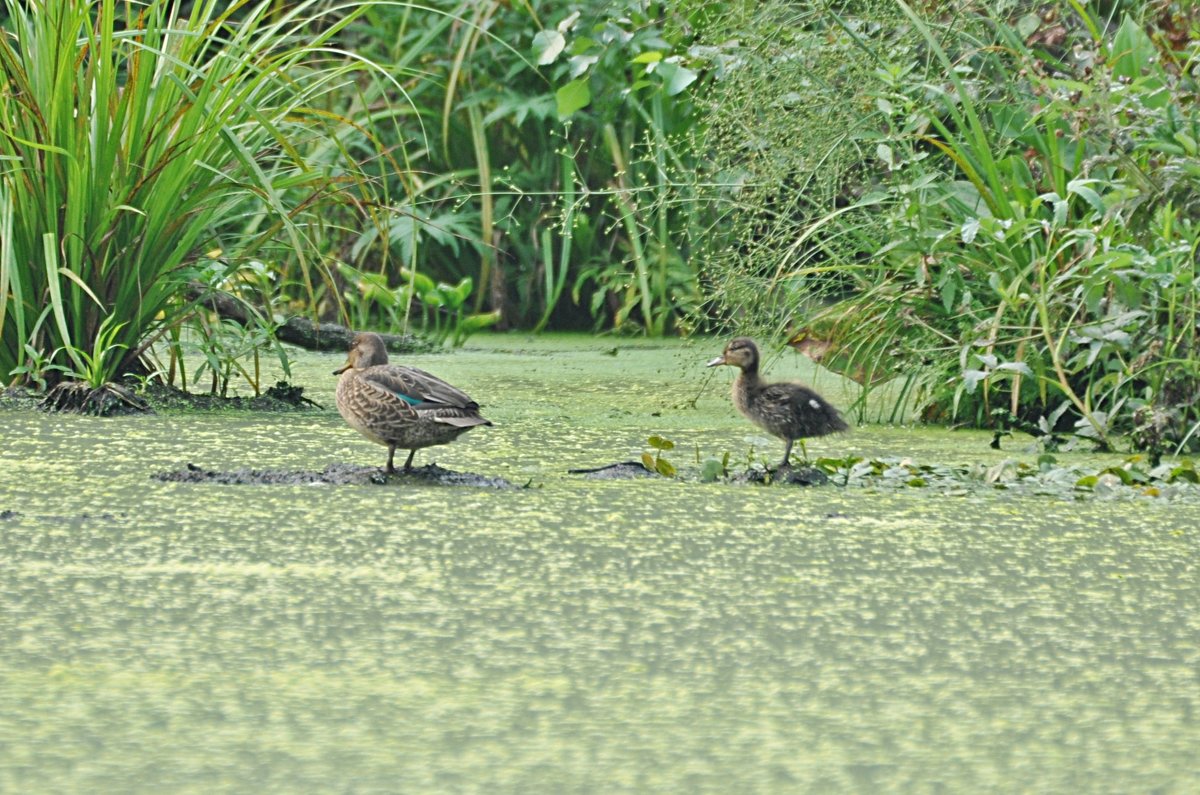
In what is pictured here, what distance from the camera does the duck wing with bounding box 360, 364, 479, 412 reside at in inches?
130

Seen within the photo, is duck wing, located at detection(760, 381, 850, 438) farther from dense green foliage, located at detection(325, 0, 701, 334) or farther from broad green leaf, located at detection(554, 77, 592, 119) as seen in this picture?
dense green foliage, located at detection(325, 0, 701, 334)

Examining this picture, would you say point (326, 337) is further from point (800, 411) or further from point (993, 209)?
point (800, 411)

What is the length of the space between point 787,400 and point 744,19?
1.38 metres

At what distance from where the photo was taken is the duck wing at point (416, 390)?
331 cm

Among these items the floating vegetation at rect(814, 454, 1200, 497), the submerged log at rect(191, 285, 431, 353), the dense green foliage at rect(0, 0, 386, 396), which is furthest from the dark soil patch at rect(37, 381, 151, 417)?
the floating vegetation at rect(814, 454, 1200, 497)

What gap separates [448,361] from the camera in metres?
5.55

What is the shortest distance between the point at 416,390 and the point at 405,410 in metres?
0.06

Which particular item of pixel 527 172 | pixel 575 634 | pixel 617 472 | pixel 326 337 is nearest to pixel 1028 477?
pixel 617 472

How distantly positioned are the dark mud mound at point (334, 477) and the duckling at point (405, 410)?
50 mm

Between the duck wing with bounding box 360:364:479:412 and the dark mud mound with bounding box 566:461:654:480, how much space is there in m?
0.25

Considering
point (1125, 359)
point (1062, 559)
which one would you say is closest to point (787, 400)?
point (1125, 359)

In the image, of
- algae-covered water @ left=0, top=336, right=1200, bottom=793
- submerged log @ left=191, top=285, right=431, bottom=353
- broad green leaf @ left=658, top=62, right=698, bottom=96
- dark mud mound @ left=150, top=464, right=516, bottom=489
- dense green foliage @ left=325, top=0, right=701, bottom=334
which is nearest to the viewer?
algae-covered water @ left=0, top=336, right=1200, bottom=793

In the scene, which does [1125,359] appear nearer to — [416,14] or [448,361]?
[448,361]

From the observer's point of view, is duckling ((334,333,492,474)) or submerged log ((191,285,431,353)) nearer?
duckling ((334,333,492,474))
